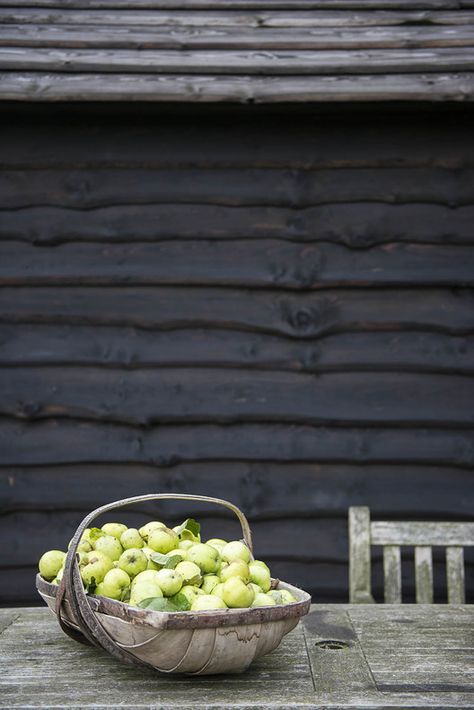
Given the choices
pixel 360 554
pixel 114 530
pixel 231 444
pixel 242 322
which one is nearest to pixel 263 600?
pixel 114 530

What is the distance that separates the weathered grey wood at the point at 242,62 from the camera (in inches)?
141

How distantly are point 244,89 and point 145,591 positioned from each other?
2417 mm

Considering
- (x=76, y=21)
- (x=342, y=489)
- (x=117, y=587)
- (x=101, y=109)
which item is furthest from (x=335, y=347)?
(x=117, y=587)

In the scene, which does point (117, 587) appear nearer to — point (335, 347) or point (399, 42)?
point (335, 347)

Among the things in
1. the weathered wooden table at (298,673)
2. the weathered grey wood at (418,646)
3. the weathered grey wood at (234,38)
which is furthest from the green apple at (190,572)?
the weathered grey wood at (234,38)

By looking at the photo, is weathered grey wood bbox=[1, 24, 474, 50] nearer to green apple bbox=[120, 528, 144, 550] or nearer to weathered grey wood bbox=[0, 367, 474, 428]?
weathered grey wood bbox=[0, 367, 474, 428]

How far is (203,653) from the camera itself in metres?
1.67

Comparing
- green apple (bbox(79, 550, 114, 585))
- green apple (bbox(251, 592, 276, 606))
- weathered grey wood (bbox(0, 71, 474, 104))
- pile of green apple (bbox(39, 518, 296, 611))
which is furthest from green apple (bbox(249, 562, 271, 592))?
weathered grey wood (bbox(0, 71, 474, 104))

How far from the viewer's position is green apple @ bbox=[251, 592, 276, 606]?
1735mm

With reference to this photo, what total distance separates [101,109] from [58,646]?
96.3 inches

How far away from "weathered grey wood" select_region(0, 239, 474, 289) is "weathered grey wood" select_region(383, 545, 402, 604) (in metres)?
1.32

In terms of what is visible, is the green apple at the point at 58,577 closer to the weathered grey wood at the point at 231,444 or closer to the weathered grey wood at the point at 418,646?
the weathered grey wood at the point at 418,646

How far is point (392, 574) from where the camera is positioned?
2984mm

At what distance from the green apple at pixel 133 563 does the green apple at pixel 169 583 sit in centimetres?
11
